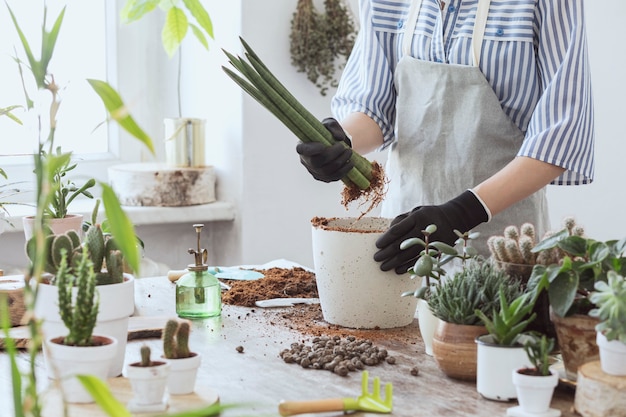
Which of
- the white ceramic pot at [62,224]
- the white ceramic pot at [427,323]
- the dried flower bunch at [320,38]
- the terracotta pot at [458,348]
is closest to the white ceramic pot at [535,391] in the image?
the terracotta pot at [458,348]

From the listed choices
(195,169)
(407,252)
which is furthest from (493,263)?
(195,169)

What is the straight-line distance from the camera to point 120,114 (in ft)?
2.48

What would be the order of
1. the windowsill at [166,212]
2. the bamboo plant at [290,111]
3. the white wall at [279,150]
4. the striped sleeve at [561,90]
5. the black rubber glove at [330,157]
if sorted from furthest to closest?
the white wall at [279,150], the windowsill at [166,212], the striped sleeve at [561,90], the black rubber glove at [330,157], the bamboo plant at [290,111]

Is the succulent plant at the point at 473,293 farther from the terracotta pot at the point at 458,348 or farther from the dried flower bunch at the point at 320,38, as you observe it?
the dried flower bunch at the point at 320,38

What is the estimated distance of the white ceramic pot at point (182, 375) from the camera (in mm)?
1222

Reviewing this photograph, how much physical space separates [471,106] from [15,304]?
110 centimetres

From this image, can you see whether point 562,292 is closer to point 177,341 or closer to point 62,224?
point 177,341

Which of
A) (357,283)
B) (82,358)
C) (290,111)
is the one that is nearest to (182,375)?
(82,358)

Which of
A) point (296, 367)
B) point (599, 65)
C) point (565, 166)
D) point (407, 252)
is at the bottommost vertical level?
point (296, 367)

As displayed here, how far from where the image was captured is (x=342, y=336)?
1.61 meters

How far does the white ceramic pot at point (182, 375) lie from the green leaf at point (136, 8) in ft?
1.62

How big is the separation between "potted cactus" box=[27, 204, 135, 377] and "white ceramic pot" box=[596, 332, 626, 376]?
67 centimetres

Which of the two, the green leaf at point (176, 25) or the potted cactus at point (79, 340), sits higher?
the green leaf at point (176, 25)

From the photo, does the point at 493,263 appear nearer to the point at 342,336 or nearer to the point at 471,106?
the point at 342,336
